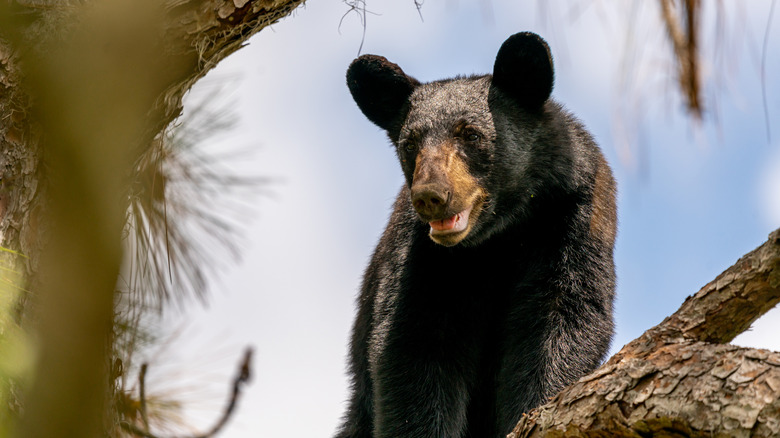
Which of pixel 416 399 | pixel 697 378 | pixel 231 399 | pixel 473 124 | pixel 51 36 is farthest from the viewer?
pixel 473 124

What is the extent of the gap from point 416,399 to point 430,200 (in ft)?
4.36

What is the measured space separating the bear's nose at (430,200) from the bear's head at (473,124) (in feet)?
0.34

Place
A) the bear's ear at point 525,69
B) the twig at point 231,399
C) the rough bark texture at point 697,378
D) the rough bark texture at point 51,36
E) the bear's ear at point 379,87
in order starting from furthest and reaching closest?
the bear's ear at point 379,87 → the bear's ear at point 525,69 → the twig at point 231,399 → the rough bark texture at point 51,36 → the rough bark texture at point 697,378

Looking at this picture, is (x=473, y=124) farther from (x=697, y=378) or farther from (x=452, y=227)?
(x=697, y=378)

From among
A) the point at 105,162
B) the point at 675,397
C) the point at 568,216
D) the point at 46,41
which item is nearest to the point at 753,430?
the point at 675,397

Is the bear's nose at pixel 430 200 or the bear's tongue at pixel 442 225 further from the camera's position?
the bear's tongue at pixel 442 225

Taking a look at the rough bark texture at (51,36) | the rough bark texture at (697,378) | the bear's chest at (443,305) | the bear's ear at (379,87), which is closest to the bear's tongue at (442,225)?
the bear's chest at (443,305)

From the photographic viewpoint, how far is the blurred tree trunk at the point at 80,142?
2.02 meters

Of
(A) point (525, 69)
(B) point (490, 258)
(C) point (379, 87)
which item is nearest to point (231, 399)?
(B) point (490, 258)

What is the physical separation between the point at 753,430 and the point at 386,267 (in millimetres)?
3098

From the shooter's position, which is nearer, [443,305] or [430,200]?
[430,200]

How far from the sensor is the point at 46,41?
3838mm

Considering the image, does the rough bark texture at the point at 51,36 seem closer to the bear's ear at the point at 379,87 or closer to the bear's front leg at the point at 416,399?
the bear's ear at the point at 379,87

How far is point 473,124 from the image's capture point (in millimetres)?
5020
